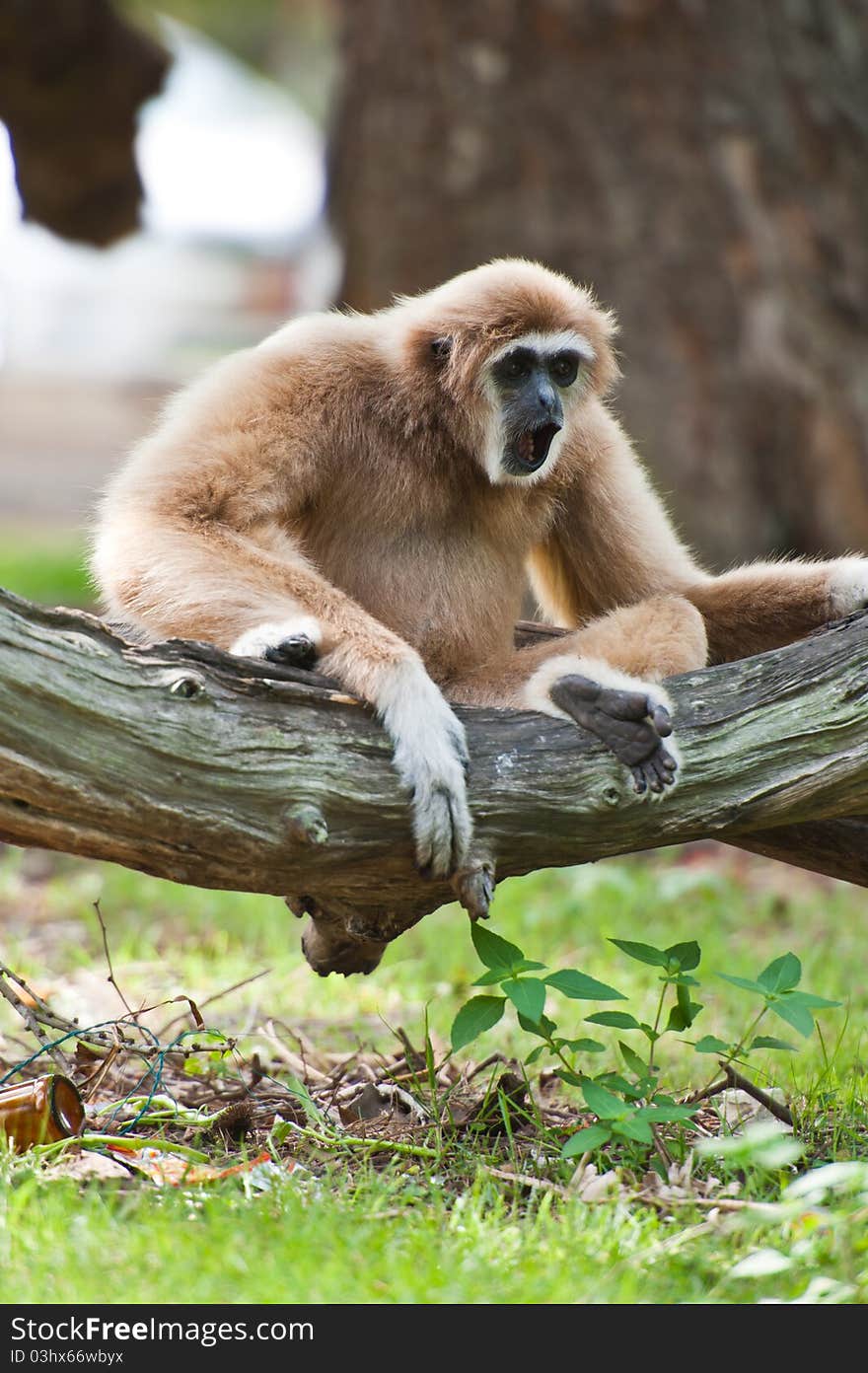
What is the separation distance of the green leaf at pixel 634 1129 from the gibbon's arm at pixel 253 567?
2.67 ft

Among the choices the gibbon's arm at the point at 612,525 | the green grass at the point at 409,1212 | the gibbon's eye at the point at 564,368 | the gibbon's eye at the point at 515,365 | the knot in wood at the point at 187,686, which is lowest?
the green grass at the point at 409,1212

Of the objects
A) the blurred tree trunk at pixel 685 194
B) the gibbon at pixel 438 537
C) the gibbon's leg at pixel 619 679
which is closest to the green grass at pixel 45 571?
the blurred tree trunk at pixel 685 194

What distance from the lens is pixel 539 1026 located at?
3.97 metres

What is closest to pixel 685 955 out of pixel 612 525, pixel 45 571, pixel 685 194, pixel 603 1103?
pixel 603 1103

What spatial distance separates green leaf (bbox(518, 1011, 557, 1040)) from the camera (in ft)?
12.7

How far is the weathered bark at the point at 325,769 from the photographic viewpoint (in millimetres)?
3539

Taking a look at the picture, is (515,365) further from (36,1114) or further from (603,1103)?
(36,1114)

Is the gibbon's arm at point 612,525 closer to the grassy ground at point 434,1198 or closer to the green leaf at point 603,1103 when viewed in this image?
the grassy ground at point 434,1198

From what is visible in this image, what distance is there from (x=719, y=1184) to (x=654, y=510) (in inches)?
96.4

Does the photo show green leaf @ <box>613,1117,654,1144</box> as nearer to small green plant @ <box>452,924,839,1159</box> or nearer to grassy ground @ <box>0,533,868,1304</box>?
small green plant @ <box>452,924,839,1159</box>

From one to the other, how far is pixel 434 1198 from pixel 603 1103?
52 cm

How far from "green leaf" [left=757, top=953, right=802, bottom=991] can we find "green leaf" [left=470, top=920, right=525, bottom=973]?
0.70 meters

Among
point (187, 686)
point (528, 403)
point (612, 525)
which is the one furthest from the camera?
point (612, 525)

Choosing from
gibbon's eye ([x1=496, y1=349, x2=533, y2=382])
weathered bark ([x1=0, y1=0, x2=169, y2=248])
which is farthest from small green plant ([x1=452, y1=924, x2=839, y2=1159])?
weathered bark ([x1=0, y1=0, x2=169, y2=248])
